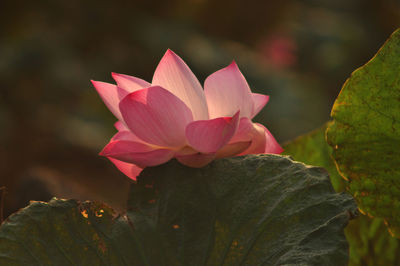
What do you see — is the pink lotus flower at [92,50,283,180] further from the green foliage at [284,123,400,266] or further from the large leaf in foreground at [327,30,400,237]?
the green foliage at [284,123,400,266]

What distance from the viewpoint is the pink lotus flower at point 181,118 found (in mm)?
383

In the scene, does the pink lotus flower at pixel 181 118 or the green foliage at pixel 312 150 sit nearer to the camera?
the pink lotus flower at pixel 181 118

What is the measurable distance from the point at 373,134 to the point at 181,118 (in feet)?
0.55

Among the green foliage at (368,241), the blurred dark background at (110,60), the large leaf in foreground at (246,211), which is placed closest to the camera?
the large leaf in foreground at (246,211)

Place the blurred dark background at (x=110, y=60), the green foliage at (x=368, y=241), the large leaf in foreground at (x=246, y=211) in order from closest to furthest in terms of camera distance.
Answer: the large leaf in foreground at (x=246, y=211)
the green foliage at (x=368, y=241)
the blurred dark background at (x=110, y=60)

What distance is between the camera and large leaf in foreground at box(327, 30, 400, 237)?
0.42 metres

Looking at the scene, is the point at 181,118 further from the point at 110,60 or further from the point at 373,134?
the point at 110,60

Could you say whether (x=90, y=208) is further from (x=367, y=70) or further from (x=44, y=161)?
(x=44, y=161)

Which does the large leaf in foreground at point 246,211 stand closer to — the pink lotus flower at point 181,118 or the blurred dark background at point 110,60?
the pink lotus flower at point 181,118

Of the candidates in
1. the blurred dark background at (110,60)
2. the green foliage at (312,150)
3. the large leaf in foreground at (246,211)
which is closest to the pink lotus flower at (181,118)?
the large leaf in foreground at (246,211)

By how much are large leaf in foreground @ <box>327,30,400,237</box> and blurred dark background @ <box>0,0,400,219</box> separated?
2294mm

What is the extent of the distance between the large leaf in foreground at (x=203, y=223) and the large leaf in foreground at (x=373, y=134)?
0.24 feet

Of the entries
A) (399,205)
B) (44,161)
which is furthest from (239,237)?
(44,161)

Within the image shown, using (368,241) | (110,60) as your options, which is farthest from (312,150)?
(110,60)
